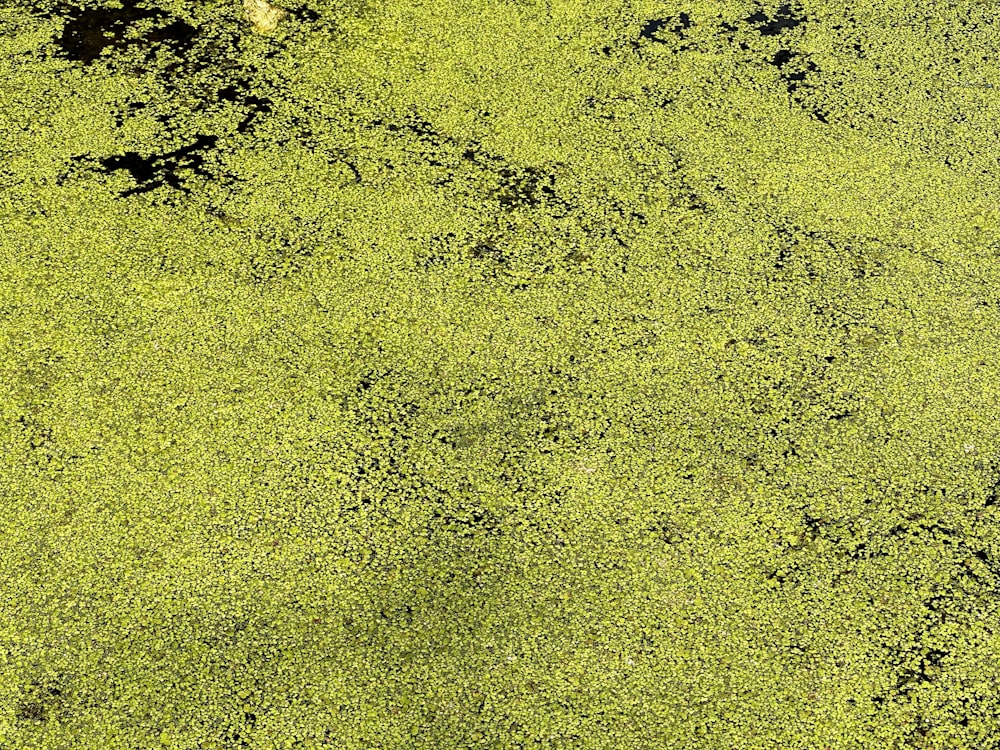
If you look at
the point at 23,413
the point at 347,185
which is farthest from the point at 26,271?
the point at 347,185

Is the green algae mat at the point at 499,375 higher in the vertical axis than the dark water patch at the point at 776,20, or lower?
lower

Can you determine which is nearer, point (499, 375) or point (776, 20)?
point (499, 375)

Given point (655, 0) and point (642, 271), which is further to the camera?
point (655, 0)

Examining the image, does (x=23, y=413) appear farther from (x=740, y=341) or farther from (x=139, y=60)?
(x=740, y=341)

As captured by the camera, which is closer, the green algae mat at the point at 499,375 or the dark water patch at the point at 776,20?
the green algae mat at the point at 499,375

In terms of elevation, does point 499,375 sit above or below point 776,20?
below

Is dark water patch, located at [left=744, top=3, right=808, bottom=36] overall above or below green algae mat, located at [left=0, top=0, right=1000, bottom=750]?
above

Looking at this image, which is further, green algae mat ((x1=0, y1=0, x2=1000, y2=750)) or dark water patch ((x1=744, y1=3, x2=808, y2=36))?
dark water patch ((x1=744, y1=3, x2=808, y2=36))

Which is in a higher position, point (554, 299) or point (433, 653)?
point (554, 299)
